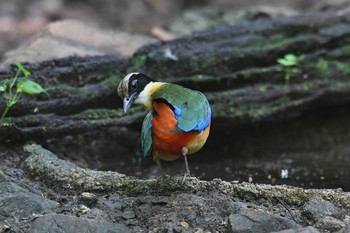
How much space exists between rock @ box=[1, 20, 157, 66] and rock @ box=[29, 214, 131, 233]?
1.81 m

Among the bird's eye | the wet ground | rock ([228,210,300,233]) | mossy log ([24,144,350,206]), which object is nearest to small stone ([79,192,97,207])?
mossy log ([24,144,350,206])

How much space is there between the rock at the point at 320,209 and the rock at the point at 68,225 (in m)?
0.90

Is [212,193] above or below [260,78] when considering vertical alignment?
below

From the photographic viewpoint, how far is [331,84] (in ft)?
17.8

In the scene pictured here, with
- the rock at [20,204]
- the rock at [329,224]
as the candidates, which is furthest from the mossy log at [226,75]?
the rock at [329,224]

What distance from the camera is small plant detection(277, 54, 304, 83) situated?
524cm

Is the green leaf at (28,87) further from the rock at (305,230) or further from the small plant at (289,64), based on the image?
the small plant at (289,64)

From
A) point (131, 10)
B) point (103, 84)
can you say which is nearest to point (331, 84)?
point (103, 84)

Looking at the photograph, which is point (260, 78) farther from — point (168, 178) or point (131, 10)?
point (131, 10)

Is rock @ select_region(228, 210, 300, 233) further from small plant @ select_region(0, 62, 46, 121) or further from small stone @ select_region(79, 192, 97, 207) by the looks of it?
small plant @ select_region(0, 62, 46, 121)

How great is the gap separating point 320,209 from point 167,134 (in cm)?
84

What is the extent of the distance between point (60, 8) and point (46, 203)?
272 inches

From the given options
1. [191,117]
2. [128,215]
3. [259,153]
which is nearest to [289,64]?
[259,153]

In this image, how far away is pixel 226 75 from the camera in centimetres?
518
